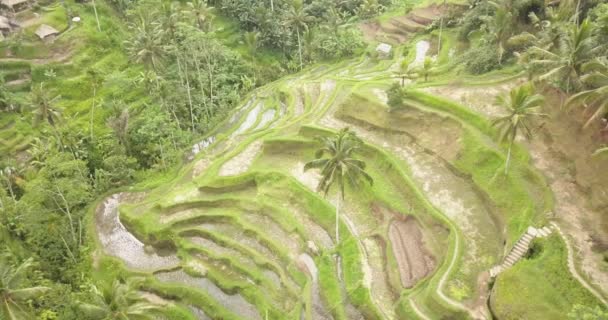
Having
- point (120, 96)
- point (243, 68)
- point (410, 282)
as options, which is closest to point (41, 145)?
point (120, 96)

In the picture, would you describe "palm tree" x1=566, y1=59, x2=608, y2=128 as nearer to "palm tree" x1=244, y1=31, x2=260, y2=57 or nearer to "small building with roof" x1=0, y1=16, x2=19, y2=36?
"palm tree" x1=244, y1=31, x2=260, y2=57

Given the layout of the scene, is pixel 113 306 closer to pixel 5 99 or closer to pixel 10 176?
pixel 10 176

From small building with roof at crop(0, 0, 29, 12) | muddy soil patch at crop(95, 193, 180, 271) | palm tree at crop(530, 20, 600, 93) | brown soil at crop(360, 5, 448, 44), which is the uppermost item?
small building with roof at crop(0, 0, 29, 12)

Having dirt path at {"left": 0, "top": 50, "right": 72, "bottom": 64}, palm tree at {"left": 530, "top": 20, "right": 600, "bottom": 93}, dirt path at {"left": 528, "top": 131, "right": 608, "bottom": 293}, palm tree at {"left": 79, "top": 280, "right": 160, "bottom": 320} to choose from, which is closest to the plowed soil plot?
dirt path at {"left": 528, "top": 131, "right": 608, "bottom": 293}

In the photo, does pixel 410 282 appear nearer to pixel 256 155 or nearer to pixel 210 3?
pixel 256 155

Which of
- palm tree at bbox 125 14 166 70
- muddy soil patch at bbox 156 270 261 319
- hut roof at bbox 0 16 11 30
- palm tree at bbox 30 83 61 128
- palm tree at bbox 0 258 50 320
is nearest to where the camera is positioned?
palm tree at bbox 0 258 50 320

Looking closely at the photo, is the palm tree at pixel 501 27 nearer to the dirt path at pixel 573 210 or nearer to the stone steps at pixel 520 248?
the dirt path at pixel 573 210

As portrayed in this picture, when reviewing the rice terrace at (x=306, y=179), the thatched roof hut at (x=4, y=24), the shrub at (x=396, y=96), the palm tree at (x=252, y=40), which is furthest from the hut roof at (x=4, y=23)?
the shrub at (x=396, y=96)
